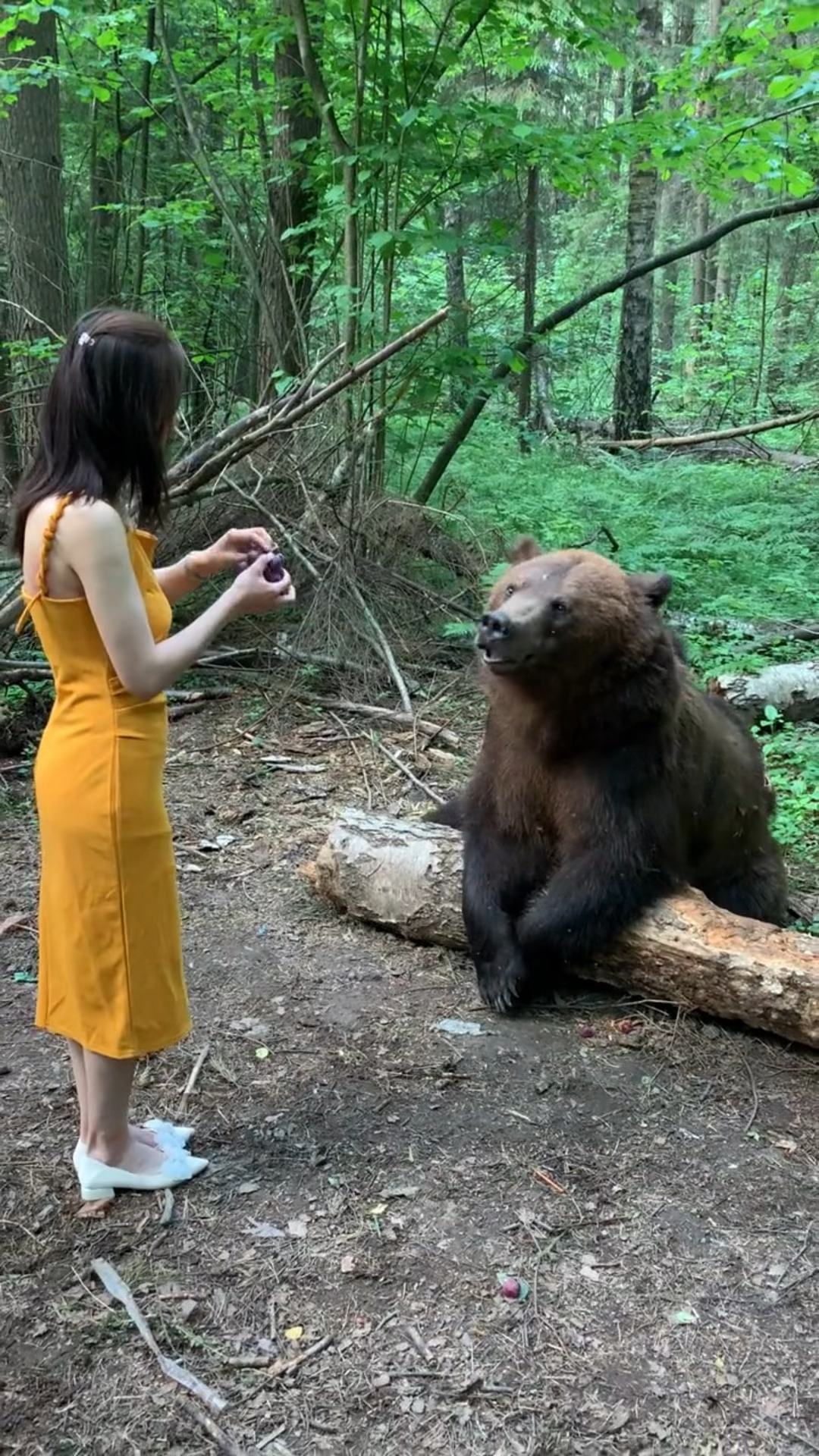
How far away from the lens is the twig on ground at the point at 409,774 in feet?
18.9

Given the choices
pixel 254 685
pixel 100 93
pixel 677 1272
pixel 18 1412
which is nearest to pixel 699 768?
pixel 677 1272

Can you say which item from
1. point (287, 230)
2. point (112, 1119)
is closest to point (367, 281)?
point (287, 230)

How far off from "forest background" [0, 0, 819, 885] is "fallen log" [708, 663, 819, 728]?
0.29 feet

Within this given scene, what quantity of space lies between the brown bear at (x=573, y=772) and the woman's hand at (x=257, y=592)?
119 cm

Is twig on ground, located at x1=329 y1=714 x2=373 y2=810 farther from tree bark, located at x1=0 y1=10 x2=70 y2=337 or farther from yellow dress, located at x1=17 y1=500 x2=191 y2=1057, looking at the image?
tree bark, located at x1=0 y1=10 x2=70 y2=337

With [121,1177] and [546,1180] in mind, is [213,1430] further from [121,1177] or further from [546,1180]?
[546,1180]

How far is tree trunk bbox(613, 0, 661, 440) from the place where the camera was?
1450cm

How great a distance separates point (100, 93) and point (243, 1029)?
7.49 metres

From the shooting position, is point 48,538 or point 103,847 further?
point 103,847

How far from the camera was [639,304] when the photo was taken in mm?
15281

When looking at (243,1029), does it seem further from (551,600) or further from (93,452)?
(93,452)

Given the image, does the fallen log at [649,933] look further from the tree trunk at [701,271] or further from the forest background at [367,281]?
the tree trunk at [701,271]

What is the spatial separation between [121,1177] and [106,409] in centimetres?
209

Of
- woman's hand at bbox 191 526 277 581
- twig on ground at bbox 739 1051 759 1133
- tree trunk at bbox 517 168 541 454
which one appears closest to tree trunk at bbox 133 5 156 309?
tree trunk at bbox 517 168 541 454
